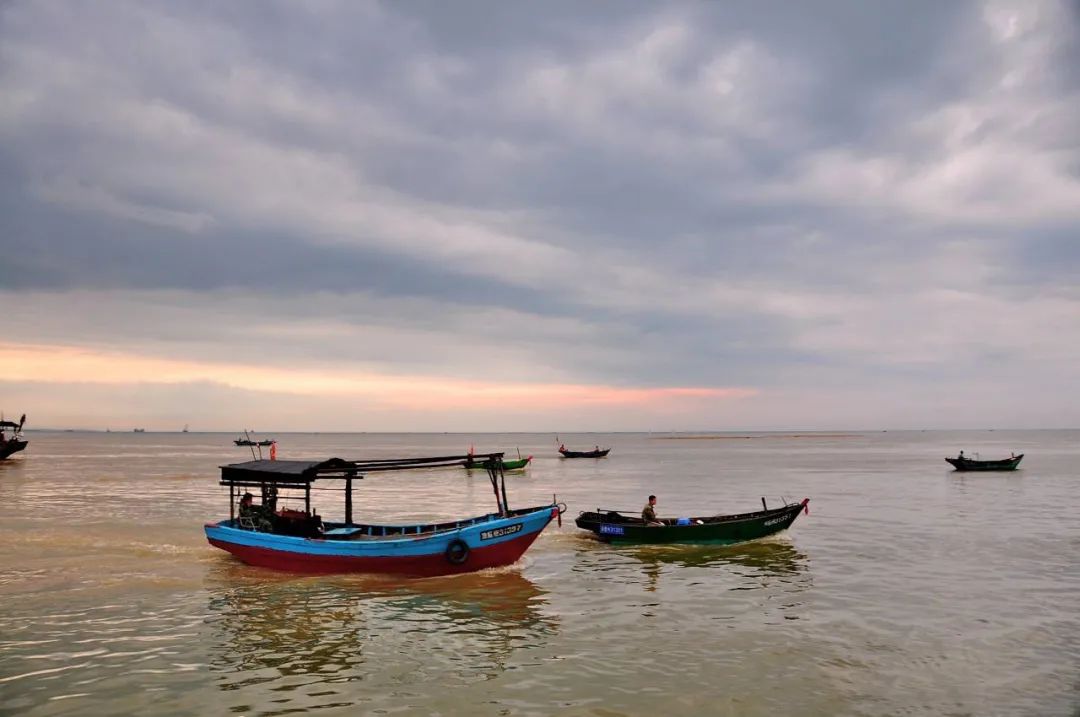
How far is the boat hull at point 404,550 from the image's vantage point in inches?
800

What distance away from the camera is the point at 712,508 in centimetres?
4109

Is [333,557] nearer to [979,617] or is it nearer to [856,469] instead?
[979,617]

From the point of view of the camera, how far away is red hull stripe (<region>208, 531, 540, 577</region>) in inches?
803

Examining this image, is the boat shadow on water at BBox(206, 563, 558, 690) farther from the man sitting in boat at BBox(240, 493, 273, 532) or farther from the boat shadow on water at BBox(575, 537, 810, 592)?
the boat shadow on water at BBox(575, 537, 810, 592)

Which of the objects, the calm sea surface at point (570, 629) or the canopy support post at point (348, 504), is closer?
the calm sea surface at point (570, 629)

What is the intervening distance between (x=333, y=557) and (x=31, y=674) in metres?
8.57

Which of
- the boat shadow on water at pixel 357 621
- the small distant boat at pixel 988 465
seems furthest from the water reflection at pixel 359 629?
the small distant boat at pixel 988 465

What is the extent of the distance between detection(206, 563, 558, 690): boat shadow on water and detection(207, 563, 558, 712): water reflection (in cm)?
2

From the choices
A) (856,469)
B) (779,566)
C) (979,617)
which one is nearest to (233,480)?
(779,566)

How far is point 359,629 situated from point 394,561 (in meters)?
4.74

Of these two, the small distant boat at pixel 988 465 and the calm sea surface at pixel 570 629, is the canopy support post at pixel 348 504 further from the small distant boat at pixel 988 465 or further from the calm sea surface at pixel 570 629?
the small distant boat at pixel 988 465

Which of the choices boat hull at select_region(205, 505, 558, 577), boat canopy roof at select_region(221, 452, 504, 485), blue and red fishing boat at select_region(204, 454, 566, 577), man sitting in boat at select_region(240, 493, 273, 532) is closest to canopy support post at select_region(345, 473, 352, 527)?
blue and red fishing boat at select_region(204, 454, 566, 577)

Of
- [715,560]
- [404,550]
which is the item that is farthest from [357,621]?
[715,560]

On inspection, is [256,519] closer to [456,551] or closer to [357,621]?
[456,551]
